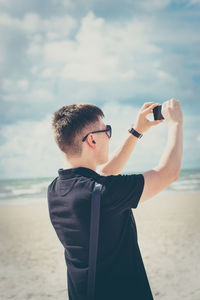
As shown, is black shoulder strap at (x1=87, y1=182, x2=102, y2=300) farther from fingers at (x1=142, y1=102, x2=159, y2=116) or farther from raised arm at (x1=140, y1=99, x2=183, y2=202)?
fingers at (x1=142, y1=102, x2=159, y2=116)

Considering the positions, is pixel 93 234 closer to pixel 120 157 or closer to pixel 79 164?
pixel 79 164

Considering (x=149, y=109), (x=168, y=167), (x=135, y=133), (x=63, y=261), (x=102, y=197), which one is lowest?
(x=63, y=261)

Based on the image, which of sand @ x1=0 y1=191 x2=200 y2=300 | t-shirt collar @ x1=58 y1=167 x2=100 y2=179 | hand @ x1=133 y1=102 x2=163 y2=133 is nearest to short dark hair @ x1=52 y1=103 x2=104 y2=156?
t-shirt collar @ x1=58 y1=167 x2=100 y2=179

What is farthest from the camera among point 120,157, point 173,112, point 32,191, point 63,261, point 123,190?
point 32,191

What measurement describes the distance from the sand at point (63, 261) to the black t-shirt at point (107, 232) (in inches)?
147

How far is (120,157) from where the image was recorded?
2.46 meters

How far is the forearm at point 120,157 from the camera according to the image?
8.05 feet

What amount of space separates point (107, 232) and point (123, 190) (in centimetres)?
28

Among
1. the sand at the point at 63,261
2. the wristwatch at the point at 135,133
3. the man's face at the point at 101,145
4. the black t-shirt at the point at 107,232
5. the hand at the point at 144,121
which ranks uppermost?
the hand at the point at 144,121

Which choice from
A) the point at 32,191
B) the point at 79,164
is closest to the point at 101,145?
the point at 79,164

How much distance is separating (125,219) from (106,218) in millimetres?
166

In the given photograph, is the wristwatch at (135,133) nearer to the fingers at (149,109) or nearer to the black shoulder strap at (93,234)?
the fingers at (149,109)

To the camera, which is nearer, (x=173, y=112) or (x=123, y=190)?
(x=123, y=190)

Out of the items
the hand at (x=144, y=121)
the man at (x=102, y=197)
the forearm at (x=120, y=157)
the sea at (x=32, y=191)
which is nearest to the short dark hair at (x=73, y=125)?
the man at (x=102, y=197)
